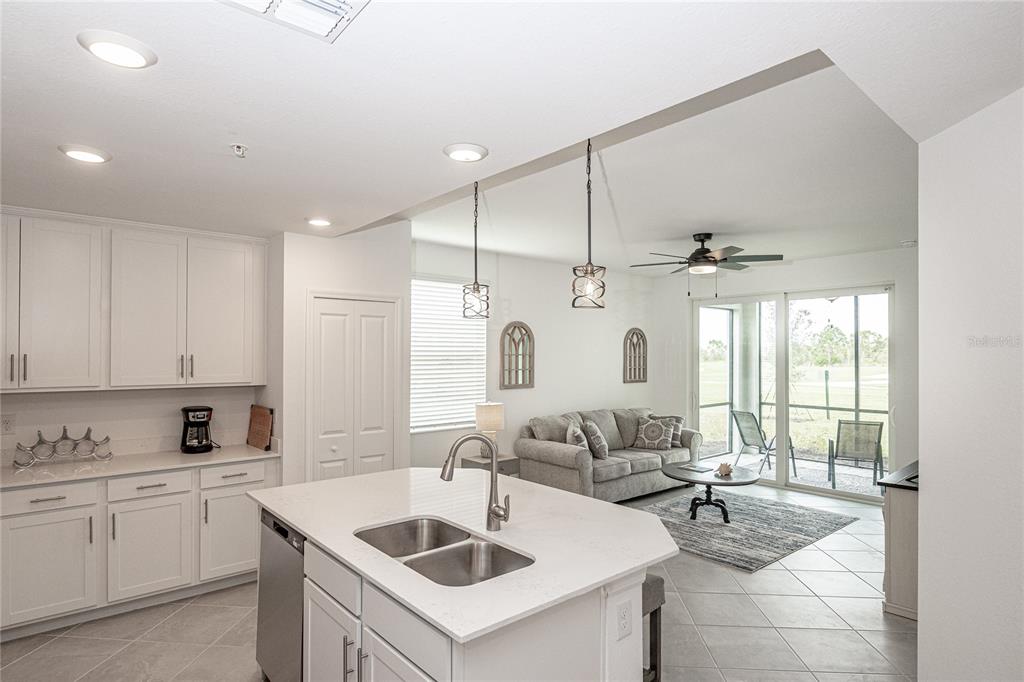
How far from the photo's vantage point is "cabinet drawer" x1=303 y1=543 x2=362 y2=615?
1937 mm

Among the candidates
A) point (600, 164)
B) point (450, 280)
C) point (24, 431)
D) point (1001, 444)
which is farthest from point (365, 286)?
point (1001, 444)

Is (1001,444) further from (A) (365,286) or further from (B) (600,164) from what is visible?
(A) (365,286)

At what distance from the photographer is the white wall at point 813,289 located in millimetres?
5824

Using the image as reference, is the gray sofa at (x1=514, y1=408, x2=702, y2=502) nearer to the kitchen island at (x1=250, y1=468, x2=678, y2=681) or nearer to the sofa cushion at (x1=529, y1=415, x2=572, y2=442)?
the sofa cushion at (x1=529, y1=415, x2=572, y2=442)

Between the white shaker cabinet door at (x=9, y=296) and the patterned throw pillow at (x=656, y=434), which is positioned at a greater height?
the white shaker cabinet door at (x=9, y=296)

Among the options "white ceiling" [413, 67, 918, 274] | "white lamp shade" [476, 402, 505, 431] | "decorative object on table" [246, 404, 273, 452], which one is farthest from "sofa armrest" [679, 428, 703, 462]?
"decorative object on table" [246, 404, 273, 452]

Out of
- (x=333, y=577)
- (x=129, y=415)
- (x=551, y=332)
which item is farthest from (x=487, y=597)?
(x=551, y=332)

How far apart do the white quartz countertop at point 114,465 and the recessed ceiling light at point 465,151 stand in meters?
2.63

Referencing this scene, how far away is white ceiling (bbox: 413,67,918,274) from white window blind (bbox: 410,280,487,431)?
24.3 inches

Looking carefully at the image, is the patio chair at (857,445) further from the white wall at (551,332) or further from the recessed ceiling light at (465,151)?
the recessed ceiling light at (465,151)

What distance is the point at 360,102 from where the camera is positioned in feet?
6.10

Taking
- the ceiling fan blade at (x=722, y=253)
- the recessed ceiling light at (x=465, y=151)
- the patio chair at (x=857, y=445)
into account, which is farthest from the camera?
the patio chair at (x=857, y=445)

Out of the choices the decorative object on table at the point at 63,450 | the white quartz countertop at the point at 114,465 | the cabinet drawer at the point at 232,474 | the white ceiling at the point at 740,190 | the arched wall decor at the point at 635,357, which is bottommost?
the cabinet drawer at the point at 232,474

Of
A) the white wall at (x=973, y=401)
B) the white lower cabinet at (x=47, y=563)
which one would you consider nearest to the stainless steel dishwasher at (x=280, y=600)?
the white lower cabinet at (x=47, y=563)
